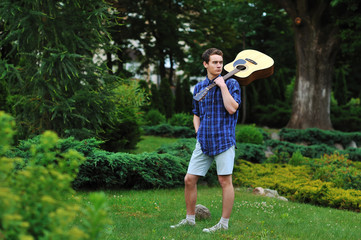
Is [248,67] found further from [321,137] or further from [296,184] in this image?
[321,137]

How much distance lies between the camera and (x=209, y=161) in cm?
441

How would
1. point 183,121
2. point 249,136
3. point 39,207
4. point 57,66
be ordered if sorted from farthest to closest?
point 183,121 → point 249,136 → point 57,66 → point 39,207

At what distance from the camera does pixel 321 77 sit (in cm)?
1616

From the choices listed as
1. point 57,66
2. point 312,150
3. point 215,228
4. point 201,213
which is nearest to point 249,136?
point 312,150

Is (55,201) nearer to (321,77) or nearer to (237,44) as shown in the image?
(321,77)

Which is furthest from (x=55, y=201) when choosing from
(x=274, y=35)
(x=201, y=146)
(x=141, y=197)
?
(x=274, y=35)

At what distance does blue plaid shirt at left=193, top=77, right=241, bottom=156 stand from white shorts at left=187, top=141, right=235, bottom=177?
63 millimetres

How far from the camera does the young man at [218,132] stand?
4.20 metres

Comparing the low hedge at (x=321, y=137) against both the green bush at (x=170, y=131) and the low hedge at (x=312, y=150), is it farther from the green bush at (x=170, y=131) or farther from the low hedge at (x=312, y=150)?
the green bush at (x=170, y=131)

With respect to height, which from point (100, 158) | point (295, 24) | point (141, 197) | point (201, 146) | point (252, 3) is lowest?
A: point (141, 197)

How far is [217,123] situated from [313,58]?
13.1 meters

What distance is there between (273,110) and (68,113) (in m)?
17.1

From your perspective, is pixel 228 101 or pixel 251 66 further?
pixel 251 66

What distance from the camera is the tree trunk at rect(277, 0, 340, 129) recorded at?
15.9m
